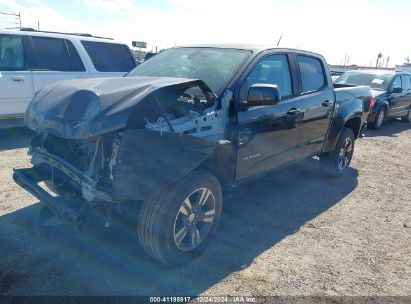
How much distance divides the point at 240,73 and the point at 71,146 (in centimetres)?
171

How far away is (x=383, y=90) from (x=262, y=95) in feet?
28.7

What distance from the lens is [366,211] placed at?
15.2ft

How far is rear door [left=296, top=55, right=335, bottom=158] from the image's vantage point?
4.49m

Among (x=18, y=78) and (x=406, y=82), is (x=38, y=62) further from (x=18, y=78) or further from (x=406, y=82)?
(x=406, y=82)

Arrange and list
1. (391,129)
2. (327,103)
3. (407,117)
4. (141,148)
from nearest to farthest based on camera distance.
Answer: (141,148) → (327,103) → (391,129) → (407,117)

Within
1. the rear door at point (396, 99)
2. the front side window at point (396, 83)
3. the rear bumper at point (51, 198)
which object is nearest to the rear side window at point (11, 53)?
the rear bumper at point (51, 198)

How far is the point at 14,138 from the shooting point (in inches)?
274

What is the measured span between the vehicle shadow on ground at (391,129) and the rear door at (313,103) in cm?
554

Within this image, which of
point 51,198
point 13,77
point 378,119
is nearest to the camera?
point 51,198

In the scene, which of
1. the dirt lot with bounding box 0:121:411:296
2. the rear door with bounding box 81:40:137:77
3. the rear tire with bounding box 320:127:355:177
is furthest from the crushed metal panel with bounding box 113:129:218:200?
the rear door with bounding box 81:40:137:77

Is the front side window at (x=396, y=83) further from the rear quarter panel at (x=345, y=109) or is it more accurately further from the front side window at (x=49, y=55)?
the front side window at (x=49, y=55)

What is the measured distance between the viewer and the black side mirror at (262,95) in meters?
3.29

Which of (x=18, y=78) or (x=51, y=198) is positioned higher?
(x=18, y=78)

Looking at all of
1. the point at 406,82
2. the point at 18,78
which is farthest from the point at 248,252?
the point at 406,82
